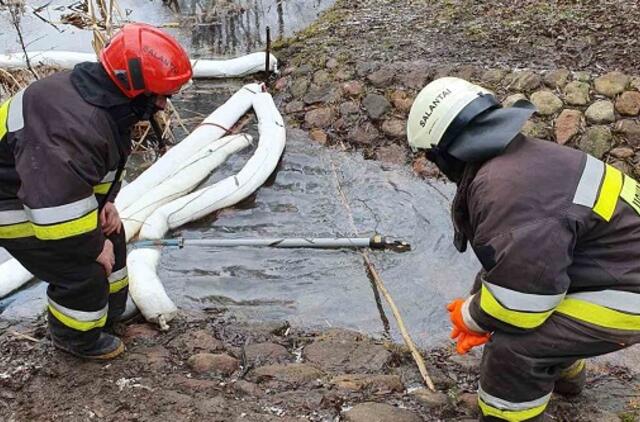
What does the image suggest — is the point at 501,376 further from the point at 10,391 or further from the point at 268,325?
the point at 10,391

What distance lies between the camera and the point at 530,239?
2.55 metres

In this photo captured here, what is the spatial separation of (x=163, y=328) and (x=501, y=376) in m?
2.39

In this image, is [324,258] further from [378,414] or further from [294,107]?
[294,107]

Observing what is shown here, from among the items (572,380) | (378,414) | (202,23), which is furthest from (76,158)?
(202,23)

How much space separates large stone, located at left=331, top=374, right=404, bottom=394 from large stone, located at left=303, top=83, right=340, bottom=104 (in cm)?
486

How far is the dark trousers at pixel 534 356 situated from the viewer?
282 cm

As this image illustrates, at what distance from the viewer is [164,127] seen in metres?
7.59

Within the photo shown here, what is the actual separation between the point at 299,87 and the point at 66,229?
18.7ft

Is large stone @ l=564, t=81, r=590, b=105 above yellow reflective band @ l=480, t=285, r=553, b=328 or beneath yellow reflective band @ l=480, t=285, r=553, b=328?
beneath

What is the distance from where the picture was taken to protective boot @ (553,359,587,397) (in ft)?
11.1

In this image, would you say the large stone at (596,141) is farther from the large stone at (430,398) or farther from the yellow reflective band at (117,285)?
the yellow reflective band at (117,285)

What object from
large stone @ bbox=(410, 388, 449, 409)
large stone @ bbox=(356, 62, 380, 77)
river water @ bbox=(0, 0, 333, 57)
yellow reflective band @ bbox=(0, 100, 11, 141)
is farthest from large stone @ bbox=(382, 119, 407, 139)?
yellow reflective band @ bbox=(0, 100, 11, 141)

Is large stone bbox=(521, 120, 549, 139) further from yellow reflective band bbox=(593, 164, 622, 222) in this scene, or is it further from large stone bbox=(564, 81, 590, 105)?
yellow reflective band bbox=(593, 164, 622, 222)

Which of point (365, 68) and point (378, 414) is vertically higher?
point (365, 68)
